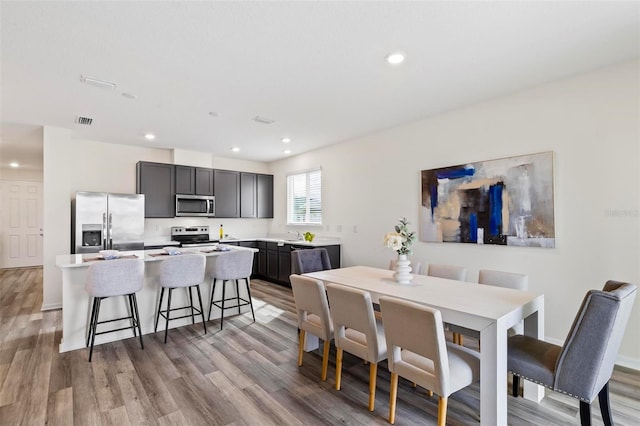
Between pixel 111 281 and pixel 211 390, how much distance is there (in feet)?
4.88

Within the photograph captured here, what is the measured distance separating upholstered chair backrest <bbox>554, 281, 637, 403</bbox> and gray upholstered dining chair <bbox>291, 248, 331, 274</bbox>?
254cm

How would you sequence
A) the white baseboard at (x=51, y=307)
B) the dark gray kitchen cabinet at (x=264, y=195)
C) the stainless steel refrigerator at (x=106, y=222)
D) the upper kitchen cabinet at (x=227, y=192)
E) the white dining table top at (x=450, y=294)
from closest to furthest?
the white dining table top at (x=450, y=294), the white baseboard at (x=51, y=307), the stainless steel refrigerator at (x=106, y=222), the upper kitchen cabinet at (x=227, y=192), the dark gray kitchen cabinet at (x=264, y=195)

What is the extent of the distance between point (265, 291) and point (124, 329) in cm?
256

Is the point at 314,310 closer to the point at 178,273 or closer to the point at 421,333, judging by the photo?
the point at 421,333

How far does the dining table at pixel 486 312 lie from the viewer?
1.75m

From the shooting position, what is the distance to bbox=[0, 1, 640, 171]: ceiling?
6.84 ft

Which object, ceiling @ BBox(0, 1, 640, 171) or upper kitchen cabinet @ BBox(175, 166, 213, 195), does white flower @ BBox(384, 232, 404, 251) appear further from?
upper kitchen cabinet @ BBox(175, 166, 213, 195)

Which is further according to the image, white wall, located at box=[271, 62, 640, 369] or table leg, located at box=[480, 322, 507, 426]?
white wall, located at box=[271, 62, 640, 369]

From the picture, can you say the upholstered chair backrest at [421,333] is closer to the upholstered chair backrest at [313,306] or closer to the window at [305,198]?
the upholstered chair backrest at [313,306]

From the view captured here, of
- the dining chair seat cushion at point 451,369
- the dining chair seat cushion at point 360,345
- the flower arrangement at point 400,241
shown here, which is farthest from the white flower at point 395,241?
the dining chair seat cushion at point 451,369

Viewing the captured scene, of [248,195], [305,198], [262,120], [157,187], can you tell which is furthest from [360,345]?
[248,195]

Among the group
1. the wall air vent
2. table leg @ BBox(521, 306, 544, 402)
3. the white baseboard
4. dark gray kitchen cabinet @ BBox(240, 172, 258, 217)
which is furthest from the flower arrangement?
the white baseboard

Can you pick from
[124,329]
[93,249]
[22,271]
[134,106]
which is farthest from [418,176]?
[22,271]

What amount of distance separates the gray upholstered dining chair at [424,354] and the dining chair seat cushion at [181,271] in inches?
96.2
